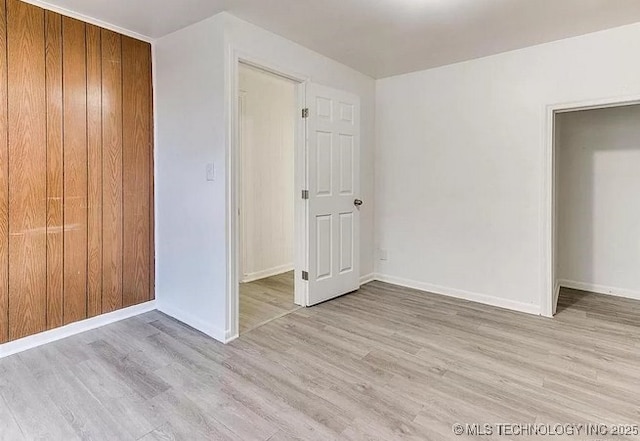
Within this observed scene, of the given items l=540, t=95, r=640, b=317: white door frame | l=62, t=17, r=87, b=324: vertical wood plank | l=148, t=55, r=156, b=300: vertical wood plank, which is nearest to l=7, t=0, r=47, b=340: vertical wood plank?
l=62, t=17, r=87, b=324: vertical wood plank

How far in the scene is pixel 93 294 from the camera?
112 inches

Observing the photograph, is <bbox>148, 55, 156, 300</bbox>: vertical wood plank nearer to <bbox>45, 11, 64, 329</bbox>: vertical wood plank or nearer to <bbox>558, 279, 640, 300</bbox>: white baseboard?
<bbox>45, 11, 64, 329</bbox>: vertical wood plank

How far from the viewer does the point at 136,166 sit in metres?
3.07

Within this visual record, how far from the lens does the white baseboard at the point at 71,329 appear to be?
2426 millimetres

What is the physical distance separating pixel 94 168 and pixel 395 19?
98.8 inches

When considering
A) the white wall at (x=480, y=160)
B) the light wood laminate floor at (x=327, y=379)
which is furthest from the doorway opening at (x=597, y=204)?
the light wood laminate floor at (x=327, y=379)

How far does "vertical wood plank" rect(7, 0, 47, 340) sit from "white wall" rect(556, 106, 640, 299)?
14.2 feet

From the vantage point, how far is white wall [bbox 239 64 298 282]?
4.28 meters

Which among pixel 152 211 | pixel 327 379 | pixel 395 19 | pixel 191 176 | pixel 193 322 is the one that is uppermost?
pixel 395 19

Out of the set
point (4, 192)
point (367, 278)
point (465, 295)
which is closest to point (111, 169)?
point (4, 192)

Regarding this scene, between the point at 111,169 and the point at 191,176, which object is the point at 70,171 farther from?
the point at 191,176

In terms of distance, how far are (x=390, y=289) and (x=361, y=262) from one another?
0.44 metres

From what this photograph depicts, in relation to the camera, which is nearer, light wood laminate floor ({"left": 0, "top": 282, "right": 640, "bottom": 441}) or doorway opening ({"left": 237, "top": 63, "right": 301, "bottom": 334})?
light wood laminate floor ({"left": 0, "top": 282, "right": 640, "bottom": 441})

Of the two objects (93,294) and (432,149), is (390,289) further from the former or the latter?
(93,294)
